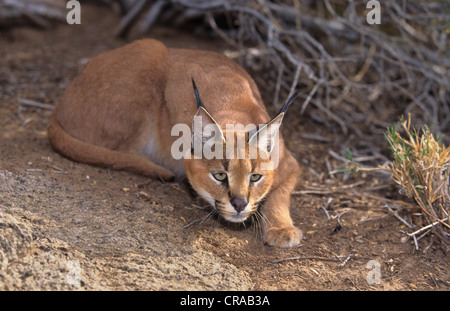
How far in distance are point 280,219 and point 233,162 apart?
0.75 m

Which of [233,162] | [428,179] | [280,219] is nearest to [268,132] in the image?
[233,162]

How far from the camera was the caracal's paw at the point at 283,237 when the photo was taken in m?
4.00

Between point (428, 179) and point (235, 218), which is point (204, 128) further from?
point (428, 179)

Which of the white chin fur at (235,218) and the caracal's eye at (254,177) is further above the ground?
the caracal's eye at (254,177)

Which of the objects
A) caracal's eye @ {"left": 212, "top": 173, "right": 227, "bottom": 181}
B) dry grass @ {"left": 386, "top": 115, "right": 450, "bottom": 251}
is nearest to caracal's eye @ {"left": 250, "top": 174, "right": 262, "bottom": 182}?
caracal's eye @ {"left": 212, "top": 173, "right": 227, "bottom": 181}

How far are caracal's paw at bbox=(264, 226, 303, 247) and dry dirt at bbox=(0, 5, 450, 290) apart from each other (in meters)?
0.06

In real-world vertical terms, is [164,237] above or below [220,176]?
below

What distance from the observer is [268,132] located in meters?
3.87

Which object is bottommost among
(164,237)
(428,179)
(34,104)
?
(34,104)

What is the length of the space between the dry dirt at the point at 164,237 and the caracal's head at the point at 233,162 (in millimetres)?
308

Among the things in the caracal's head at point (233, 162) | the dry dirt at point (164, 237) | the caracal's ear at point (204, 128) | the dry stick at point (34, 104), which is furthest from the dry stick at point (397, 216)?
the dry stick at point (34, 104)

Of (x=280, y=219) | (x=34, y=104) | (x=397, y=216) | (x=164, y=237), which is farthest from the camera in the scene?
(x=34, y=104)

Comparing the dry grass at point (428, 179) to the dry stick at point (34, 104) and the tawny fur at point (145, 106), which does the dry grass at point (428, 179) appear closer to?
the tawny fur at point (145, 106)

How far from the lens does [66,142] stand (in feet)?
15.4
